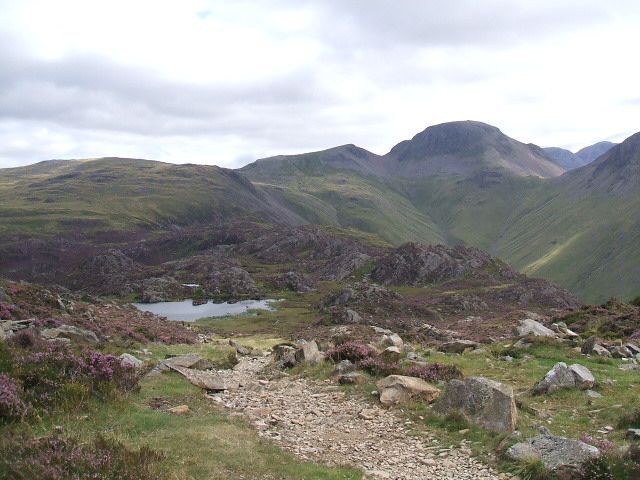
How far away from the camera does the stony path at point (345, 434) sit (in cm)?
1412

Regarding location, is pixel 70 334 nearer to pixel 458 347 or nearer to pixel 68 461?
pixel 68 461

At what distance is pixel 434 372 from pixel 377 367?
2.67 m

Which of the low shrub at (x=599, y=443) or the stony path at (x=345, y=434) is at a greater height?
the low shrub at (x=599, y=443)

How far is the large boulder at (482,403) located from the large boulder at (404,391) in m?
1.39

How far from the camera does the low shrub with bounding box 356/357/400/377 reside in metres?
23.4

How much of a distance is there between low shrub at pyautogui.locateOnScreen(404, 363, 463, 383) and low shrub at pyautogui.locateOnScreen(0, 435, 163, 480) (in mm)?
14298

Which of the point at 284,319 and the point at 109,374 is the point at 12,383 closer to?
the point at 109,374

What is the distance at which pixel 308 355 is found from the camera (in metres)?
27.6

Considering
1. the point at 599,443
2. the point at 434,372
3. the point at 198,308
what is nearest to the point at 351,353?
the point at 434,372

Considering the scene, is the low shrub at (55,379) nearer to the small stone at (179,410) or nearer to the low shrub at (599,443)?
the small stone at (179,410)

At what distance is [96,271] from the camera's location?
138250mm

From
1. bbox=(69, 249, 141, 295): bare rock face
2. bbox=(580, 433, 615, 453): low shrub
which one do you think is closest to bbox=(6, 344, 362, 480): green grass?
bbox=(580, 433, 615, 453): low shrub

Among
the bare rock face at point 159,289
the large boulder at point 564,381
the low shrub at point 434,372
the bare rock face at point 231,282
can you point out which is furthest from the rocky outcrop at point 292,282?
the large boulder at point 564,381

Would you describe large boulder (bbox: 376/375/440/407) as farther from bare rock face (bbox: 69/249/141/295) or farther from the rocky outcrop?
bare rock face (bbox: 69/249/141/295)
